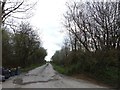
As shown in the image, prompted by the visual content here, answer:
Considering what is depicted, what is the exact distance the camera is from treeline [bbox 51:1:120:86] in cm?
3866

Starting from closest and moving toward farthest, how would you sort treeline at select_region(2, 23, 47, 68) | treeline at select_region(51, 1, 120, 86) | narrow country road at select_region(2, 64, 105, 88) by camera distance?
1. narrow country road at select_region(2, 64, 105, 88)
2. treeline at select_region(51, 1, 120, 86)
3. treeline at select_region(2, 23, 47, 68)

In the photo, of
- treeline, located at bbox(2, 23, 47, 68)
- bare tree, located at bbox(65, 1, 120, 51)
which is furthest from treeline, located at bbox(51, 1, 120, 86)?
treeline, located at bbox(2, 23, 47, 68)

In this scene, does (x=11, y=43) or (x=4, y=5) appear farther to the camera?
(x=11, y=43)

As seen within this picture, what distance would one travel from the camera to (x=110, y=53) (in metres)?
38.7

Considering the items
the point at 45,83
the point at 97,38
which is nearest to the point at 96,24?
the point at 97,38

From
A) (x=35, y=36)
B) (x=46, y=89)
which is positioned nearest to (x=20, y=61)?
(x=35, y=36)

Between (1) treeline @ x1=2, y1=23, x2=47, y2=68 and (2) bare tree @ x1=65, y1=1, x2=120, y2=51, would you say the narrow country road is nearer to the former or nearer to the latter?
(2) bare tree @ x1=65, y1=1, x2=120, y2=51

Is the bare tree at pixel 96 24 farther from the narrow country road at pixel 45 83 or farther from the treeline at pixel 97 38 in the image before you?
the narrow country road at pixel 45 83

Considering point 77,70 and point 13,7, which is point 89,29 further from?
point 13,7

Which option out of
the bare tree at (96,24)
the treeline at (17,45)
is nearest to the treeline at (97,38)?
the bare tree at (96,24)

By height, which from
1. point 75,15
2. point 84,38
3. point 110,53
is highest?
point 75,15

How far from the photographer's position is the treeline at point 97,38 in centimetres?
3866

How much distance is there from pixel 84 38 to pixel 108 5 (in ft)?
29.5

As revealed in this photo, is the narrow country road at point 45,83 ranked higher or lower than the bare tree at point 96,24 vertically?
lower
